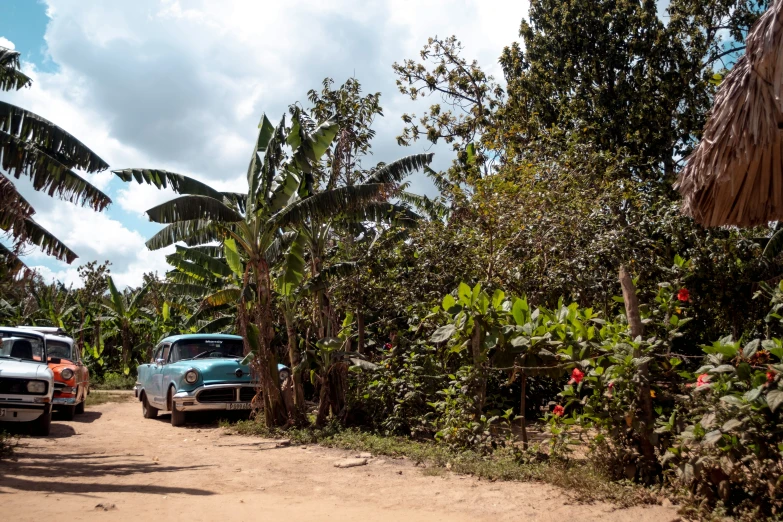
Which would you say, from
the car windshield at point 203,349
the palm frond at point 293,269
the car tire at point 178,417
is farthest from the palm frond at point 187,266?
the palm frond at point 293,269

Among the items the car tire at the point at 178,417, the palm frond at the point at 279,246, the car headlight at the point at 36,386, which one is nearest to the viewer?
the car headlight at the point at 36,386

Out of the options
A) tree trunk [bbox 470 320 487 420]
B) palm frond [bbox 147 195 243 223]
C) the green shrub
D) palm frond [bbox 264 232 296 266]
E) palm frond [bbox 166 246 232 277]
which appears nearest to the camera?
tree trunk [bbox 470 320 487 420]

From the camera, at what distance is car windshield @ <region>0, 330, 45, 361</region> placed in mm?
11315

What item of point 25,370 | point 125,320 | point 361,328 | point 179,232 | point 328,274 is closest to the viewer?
point 25,370

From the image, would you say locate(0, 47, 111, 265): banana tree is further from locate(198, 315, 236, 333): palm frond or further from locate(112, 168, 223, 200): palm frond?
locate(198, 315, 236, 333): palm frond

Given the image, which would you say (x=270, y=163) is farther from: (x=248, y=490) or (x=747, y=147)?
(x=747, y=147)

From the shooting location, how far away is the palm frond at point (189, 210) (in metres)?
10.3

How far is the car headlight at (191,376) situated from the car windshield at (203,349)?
1118mm

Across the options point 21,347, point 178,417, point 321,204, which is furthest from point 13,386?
point 321,204

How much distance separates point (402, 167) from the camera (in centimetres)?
1241

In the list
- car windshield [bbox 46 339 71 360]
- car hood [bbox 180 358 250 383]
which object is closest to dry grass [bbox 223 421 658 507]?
car hood [bbox 180 358 250 383]

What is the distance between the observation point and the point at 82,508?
567 cm

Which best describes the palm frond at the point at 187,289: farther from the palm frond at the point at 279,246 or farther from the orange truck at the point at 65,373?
the palm frond at the point at 279,246

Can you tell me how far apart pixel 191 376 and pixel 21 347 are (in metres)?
2.91
